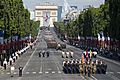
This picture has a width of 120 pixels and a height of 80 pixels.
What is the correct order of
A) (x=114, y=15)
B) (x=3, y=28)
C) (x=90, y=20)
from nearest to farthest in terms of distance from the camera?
1. (x=3, y=28)
2. (x=114, y=15)
3. (x=90, y=20)

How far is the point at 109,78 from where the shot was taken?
54.9 meters

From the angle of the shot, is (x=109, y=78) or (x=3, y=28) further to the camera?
(x=3, y=28)

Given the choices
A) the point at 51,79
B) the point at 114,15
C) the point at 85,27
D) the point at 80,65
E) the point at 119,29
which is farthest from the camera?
the point at 85,27

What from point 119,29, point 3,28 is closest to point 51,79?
point 3,28

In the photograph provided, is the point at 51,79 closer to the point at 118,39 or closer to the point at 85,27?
the point at 118,39

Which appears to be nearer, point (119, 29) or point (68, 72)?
point (68, 72)

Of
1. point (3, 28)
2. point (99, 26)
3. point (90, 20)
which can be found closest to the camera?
point (3, 28)

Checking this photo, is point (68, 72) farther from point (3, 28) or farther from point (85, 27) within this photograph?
point (85, 27)

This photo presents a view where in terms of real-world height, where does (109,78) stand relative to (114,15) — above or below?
below

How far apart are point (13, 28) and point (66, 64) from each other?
50172mm

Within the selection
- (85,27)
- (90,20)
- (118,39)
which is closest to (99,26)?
(90,20)

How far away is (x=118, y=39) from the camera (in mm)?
111625

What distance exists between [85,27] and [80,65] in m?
133

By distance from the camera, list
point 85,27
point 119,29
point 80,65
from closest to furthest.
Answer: point 80,65 < point 119,29 < point 85,27
